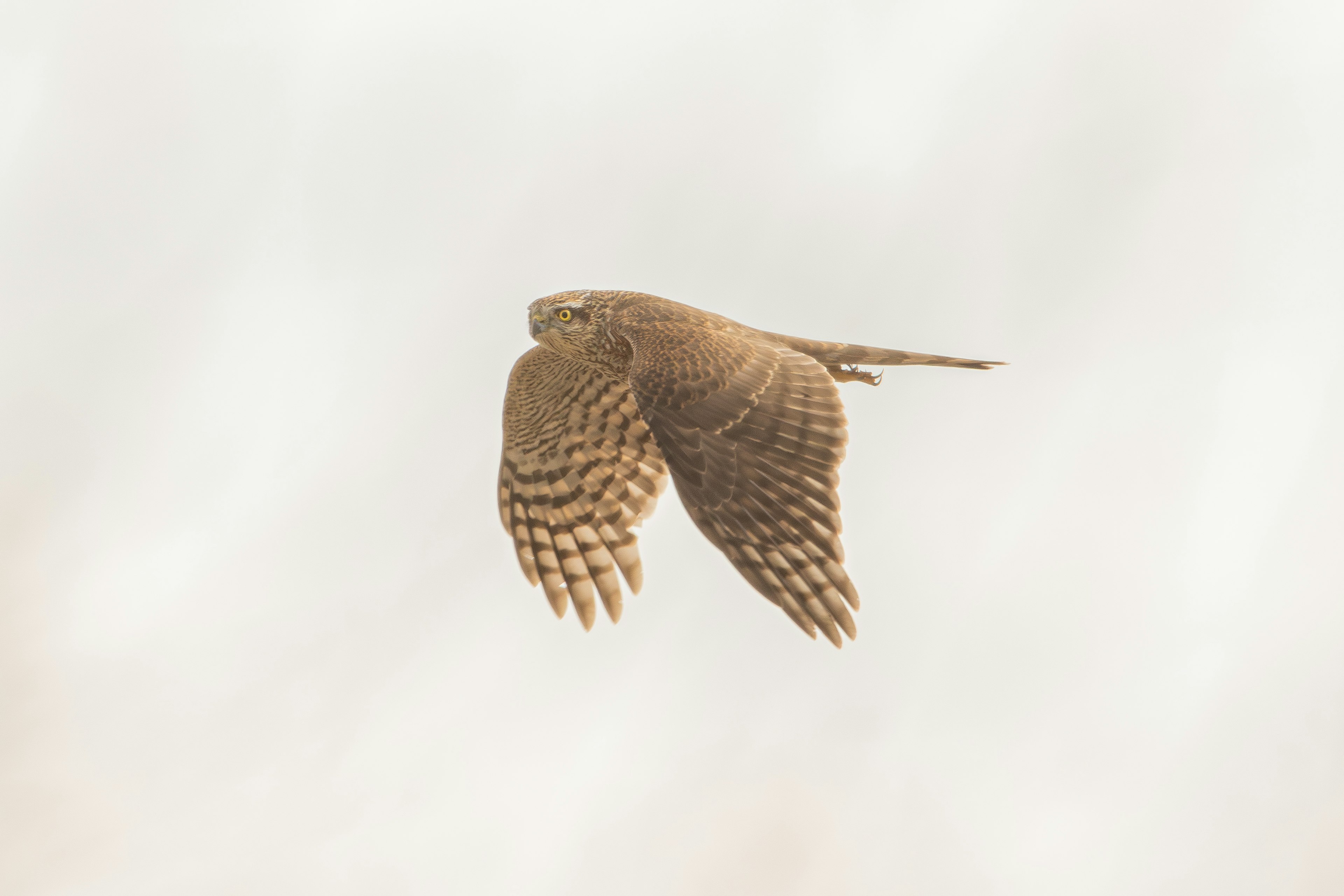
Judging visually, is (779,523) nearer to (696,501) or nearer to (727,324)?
(696,501)

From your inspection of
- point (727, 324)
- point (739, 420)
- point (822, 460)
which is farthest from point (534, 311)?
point (822, 460)

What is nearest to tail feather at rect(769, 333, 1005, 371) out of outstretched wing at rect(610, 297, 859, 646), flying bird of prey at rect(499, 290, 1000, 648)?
Result: flying bird of prey at rect(499, 290, 1000, 648)

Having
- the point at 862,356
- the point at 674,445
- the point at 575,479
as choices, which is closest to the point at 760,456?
the point at 674,445

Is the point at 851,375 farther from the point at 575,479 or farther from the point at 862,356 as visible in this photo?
the point at 575,479

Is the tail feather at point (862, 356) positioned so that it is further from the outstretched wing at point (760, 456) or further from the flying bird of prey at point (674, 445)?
the outstretched wing at point (760, 456)

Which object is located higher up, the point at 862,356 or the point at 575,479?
the point at 862,356

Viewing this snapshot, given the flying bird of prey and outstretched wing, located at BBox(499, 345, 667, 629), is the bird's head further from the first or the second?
outstretched wing, located at BBox(499, 345, 667, 629)
